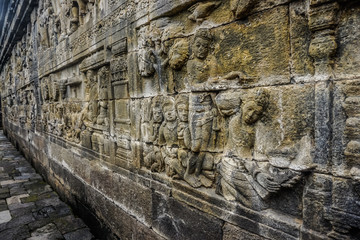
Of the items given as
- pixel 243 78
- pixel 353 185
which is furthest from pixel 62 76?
pixel 353 185

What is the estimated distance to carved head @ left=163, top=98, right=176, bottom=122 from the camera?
265cm

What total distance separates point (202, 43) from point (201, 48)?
1.7 inches

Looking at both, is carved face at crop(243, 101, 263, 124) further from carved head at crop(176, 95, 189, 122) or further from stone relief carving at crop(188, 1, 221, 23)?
stone relief carving at crop(188, 1, 221, 23)

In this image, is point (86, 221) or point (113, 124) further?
point (86, 221)

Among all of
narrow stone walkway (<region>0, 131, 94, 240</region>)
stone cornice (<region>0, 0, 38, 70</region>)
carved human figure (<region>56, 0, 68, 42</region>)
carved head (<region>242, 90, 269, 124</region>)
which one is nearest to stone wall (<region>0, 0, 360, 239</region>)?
carved head (<region>242, 90, 269, 124</region>)

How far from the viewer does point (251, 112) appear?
1.86 metres

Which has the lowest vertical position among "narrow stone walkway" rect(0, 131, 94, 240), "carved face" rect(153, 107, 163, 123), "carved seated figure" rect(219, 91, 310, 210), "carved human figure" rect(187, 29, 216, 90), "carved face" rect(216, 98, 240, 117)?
"narrow stone walkway" rect(0, 131, 94, 240)

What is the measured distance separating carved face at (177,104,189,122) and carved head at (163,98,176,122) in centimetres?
11

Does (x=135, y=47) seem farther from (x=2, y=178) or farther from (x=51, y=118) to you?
(x=2, y=178)

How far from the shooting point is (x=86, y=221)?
4.67 meters

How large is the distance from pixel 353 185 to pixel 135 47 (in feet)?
8.63

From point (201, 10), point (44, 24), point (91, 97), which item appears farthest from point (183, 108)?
point (44, 24)

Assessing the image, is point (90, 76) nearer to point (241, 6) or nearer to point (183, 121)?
point (183, 121)

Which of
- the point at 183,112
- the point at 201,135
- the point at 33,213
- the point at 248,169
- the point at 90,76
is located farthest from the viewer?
the point at 33,213
